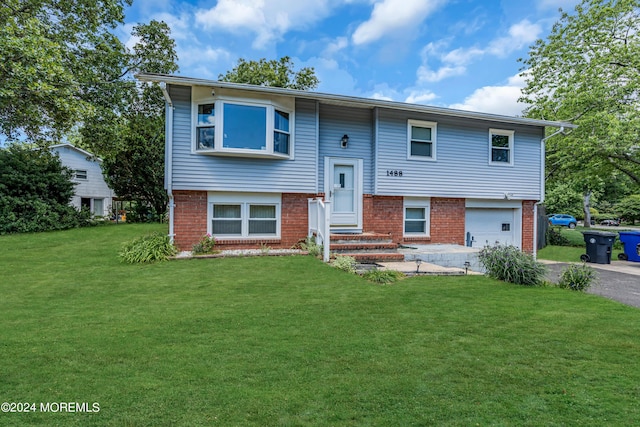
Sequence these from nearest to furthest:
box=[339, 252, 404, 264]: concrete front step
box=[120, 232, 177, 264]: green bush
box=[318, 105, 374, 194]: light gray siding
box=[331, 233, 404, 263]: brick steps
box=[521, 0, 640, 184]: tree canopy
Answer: box=[120, 232, 177, 264]: green bush
box=[339, 252, 404, 264]: concrete front step
box=[331, 233, 404, 263]: brick steps
box=[318, 105, 374, 194]: light gray siding
box=[521, 0, 640, 184]: tree canopy

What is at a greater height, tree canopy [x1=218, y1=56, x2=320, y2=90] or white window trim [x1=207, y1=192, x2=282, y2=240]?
tree canopy [x1=218, y1=56, x2=320, y2=90]

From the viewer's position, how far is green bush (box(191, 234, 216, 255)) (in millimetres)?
9195

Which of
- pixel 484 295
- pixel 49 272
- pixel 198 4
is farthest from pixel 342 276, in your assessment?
pixel 198 4

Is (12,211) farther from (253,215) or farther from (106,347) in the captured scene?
(106,347)

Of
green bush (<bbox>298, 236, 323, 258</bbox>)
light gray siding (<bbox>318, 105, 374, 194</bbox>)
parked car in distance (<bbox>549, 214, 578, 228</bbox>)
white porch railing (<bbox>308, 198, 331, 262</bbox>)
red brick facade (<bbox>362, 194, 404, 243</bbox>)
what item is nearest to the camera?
white porch railing (<bbox>308, 198, 331, 262</bbox>)

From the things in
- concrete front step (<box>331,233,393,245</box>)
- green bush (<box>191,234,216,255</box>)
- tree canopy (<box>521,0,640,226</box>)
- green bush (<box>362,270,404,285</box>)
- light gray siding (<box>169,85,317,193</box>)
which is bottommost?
green bush (<box>362,270,404,285</box>)

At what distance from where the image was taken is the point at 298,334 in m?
3.82

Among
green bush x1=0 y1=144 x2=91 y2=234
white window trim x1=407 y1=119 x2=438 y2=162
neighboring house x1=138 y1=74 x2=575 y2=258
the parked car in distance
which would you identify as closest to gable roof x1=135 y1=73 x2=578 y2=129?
neighboring house x1=138 y1=74 x2=575 y2=258

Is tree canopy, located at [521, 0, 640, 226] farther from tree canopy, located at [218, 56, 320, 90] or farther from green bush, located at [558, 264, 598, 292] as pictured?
tree canopy, located at [218, 56, 320, 90]

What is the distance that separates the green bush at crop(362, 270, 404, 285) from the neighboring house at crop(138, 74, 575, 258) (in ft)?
10.6

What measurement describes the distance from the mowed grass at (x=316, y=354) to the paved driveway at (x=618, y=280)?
60.8 inches

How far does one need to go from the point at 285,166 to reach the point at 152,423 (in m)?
8.34

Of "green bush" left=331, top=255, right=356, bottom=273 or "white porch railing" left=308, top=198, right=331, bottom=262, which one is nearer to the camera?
"green bush" left=331, top=255, right=356, bottom=273

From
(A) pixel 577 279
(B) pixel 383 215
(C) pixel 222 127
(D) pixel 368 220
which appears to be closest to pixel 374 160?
(B) pixel 383 215
